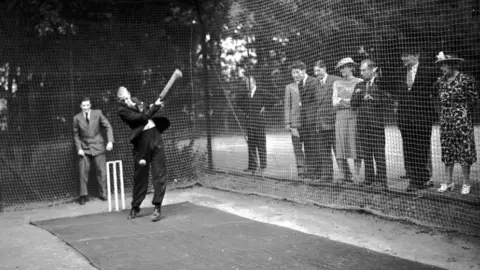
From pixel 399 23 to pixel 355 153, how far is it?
1949 millimetres

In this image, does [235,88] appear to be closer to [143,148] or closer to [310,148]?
[310,148]

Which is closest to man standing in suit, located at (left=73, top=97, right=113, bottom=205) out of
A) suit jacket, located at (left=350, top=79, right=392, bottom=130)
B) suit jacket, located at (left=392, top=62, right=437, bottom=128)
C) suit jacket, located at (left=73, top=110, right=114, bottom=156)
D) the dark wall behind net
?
suit jacket, located at (left=73, top=110, right=114, bottom=156)

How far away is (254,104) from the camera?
31.8 feet

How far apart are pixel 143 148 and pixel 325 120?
2.69 m

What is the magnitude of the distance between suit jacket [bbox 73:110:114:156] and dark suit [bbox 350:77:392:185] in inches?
174

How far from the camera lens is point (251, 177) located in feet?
32.6

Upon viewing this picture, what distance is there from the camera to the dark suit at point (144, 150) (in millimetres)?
8008

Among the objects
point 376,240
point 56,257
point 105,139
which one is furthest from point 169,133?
point 376,240

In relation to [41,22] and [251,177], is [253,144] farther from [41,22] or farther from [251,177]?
[41,22]

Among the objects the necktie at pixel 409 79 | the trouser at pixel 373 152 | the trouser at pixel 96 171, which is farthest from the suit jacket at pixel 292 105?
the trouser at pixel 96 171

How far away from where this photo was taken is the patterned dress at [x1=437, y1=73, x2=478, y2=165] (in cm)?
701

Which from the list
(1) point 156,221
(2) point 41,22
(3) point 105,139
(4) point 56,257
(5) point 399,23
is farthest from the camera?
(3) point 105,139

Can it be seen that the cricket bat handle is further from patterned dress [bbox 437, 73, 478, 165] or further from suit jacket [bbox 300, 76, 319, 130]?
patterned dress [bbox 437, 73, 478, 165]

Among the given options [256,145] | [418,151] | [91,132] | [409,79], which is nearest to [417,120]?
[418,151]
